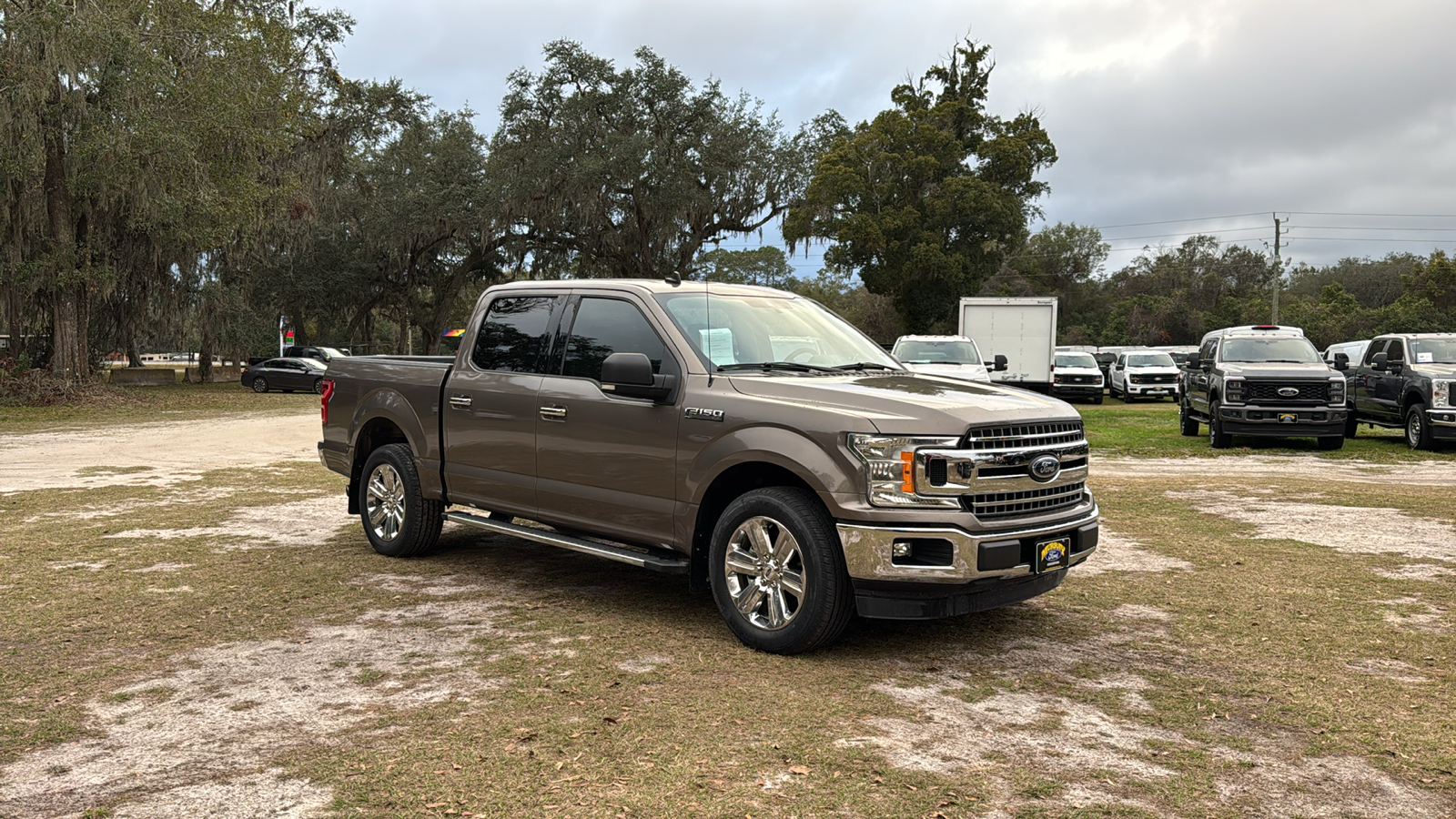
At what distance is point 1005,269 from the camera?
71.1 metres

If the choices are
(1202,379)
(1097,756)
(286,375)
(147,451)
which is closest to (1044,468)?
(1097,756)

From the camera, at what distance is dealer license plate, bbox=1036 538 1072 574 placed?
5430 mm

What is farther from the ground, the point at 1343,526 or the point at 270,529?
the point at 1343,526

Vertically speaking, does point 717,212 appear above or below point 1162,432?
above

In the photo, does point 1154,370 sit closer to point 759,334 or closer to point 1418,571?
point 1418,571

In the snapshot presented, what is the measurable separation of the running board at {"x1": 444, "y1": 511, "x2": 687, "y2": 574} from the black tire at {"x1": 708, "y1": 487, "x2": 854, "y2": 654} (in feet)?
0.97

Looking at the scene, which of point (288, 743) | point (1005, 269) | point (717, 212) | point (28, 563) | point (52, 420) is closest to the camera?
point (288, 743)

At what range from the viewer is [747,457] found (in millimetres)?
5633

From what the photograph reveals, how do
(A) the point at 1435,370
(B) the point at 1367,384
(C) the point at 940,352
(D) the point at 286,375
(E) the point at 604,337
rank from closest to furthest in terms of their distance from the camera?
(E) the point at 604,337, (A) the point at 1435,370, (B) the point at 1367,384, (C) the point at 940,352, (D) the point at 286,375

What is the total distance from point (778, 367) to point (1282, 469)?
1083 centimetres

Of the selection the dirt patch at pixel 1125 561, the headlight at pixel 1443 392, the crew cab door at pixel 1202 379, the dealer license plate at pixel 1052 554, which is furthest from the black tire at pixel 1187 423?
the dealer license plate at pixel 1052 554

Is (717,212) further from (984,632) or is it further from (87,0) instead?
(984,632)

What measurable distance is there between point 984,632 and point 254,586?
456 cm

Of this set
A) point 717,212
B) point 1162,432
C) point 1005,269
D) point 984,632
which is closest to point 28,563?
point 984,632
